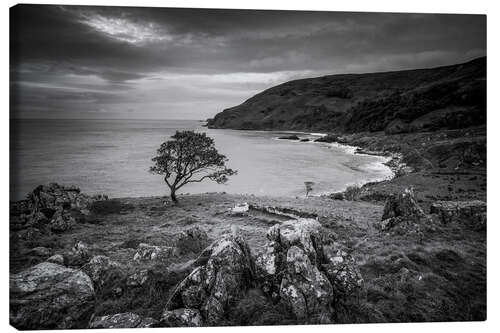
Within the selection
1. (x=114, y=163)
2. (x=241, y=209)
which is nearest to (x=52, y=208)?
(x=114, y=163)

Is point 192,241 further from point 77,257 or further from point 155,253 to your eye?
point 77,257

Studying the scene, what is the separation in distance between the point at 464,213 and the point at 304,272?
664 cm

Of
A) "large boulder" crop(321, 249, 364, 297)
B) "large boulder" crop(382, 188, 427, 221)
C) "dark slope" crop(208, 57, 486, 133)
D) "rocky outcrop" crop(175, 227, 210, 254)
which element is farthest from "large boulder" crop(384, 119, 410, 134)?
"large boulder" crop(321, 249, 364, 297)

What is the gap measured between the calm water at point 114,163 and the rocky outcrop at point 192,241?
4145mm

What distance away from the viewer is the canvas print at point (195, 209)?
523cm

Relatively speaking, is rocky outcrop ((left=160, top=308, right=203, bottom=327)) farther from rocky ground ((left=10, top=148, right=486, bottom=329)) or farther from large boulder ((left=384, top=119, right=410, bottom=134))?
large boulder ((left=384, top=119, right=410, bottom=134))

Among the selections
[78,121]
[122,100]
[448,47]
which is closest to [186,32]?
[122,100]

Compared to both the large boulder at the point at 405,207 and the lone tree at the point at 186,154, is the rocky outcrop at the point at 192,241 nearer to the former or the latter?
the lone tree at the point at 186,154
